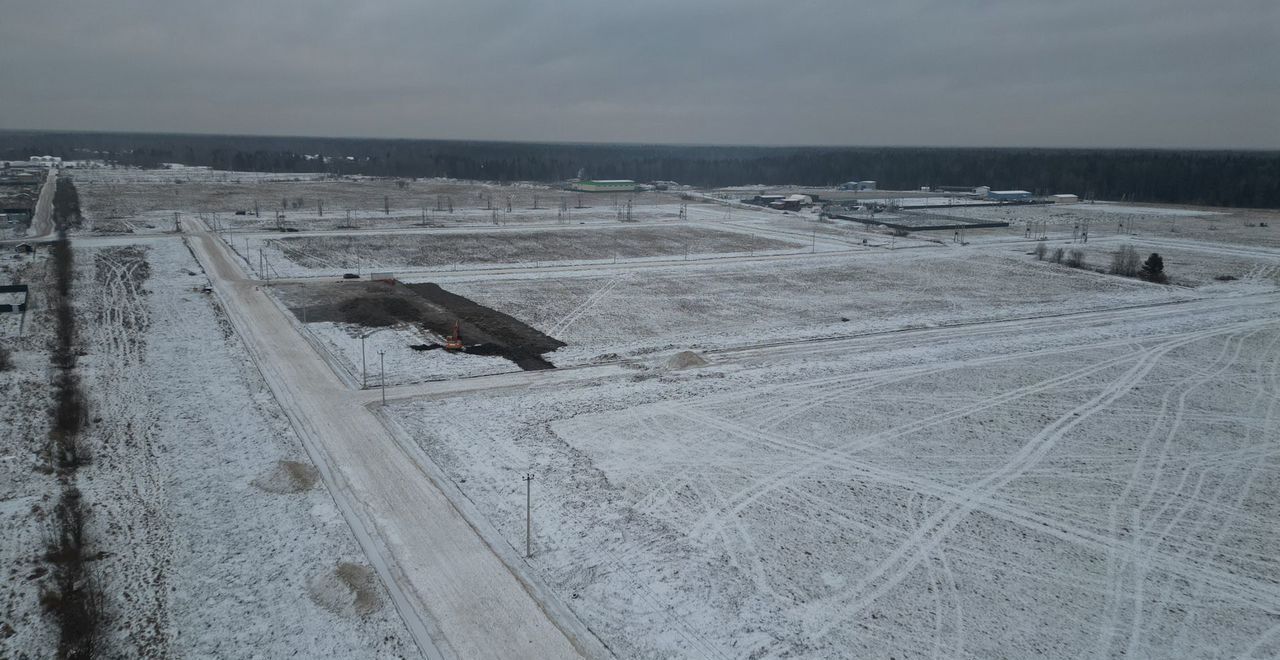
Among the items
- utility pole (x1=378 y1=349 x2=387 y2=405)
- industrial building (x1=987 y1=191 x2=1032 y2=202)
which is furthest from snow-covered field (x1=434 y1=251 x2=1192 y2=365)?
industrial building (x1=987 y1=191 x2=1032 y2=202)

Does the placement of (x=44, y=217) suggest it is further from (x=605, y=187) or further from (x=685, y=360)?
(x=605, y=187)

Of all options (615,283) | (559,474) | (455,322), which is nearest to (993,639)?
(559,474)

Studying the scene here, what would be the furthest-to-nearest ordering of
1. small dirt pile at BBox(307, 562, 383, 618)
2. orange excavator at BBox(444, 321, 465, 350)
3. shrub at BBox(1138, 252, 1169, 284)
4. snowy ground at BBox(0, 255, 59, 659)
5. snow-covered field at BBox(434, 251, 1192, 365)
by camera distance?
shrub at BBox(1138, 252, 1169, 284), snow-covered field at BBox(434, 251, 1192, 365), orange excavator at BBox(444, 321, 465, 350), small dirt pile at BBox(307, 562, 383, 618), snowy ground at BBox(0, 255, 59, 659)

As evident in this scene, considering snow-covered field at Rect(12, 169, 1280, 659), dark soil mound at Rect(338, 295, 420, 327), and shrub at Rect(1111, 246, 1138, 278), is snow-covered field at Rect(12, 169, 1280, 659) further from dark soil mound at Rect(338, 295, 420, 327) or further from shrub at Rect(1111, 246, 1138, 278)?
shrub at Rect(1111, 246, 1138, 278)

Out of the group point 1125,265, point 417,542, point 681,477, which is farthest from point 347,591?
point 1125,265

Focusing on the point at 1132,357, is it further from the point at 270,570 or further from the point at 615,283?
the point at 270,570

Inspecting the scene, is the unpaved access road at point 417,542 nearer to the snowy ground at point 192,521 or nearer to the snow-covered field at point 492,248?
the snowy ground at point 192,521

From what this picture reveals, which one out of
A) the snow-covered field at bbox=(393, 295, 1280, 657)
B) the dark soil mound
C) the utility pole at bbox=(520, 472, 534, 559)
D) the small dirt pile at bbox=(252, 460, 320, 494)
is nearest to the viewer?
the snow-covered field at bbox=(393, 295, 1280, 657)

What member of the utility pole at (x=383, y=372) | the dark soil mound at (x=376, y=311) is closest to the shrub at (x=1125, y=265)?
the dark soil mound at (x=376, y=311)

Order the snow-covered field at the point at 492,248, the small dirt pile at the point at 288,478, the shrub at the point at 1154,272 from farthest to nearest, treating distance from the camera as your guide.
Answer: the shrub at the point at 1154,272 → the snow-covered field at the point at 492,248 → the small dirt pile at the point at 288,478
